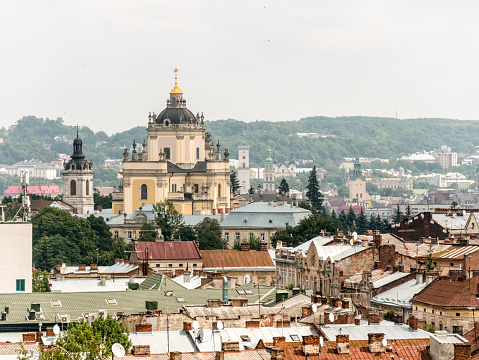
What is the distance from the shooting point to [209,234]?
456ft

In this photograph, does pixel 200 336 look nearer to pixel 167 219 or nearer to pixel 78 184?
pixel 167 219

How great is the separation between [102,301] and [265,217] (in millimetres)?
88166

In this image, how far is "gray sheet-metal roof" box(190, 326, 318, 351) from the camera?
44688 mm

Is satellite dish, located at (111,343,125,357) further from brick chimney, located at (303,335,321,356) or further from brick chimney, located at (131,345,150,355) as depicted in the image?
brick chimney, located at (303,335,321,356)

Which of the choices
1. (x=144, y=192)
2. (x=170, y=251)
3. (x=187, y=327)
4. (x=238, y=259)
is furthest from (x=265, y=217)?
(x=187, y=327)

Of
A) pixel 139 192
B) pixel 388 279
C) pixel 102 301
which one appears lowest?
pixel 388 279

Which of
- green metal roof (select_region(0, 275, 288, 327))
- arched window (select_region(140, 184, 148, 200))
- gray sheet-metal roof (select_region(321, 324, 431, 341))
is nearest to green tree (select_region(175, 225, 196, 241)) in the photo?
arched window (select_region(140, 184, 148, 200))

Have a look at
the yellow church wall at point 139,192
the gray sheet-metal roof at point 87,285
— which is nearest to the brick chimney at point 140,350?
the gray sheet-metal roof at point 87,285

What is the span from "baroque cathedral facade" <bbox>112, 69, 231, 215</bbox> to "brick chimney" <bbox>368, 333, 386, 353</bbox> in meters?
121

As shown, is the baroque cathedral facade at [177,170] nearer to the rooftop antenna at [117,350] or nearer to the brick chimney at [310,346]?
the brick chimney at [310,346]

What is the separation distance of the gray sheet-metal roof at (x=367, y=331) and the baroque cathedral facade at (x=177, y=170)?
116553 mm

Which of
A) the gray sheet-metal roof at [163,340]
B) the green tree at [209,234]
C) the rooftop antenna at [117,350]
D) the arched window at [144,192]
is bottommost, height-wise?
the green tree at [209,234]

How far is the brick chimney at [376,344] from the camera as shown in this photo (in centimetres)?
4266

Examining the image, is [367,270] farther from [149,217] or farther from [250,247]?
[149,217]
